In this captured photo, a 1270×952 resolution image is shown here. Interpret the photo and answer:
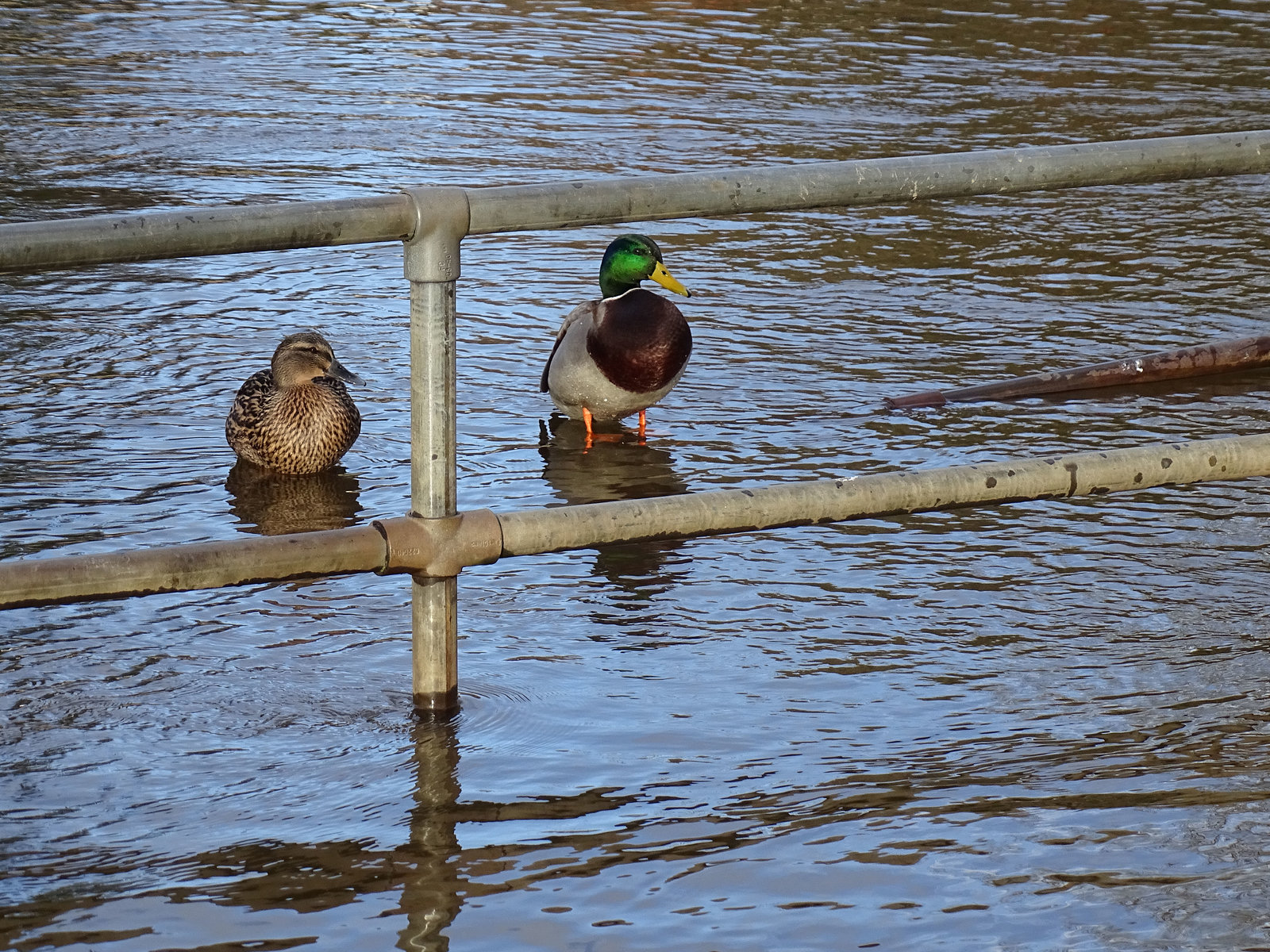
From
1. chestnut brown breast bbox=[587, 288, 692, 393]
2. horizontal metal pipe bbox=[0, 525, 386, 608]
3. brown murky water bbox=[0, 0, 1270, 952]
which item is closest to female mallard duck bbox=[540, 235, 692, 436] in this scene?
chestnut brown breast bbox=[587, 288, 692, 393]

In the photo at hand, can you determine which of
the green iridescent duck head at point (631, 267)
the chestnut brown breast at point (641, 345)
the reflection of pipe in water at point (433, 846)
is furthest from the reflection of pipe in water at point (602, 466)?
the reflection of pipe in water at point (433, 846)

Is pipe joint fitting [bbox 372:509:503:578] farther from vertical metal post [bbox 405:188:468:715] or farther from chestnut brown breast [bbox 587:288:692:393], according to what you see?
chestnut brown breast [bbox 587:288:692:393]

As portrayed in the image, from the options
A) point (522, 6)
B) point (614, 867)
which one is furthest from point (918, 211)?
point (522, 6)

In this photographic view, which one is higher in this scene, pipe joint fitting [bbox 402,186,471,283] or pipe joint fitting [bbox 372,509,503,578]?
A: pipe joint fitting [bbox 402,186,471,283]

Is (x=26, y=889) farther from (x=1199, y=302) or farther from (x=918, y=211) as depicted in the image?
(x=918, y=211)

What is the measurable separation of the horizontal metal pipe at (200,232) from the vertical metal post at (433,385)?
44mm

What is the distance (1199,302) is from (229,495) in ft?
13.8

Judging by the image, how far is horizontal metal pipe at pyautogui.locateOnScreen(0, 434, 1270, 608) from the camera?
2654 mm

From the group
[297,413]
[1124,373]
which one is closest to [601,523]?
[297,413]

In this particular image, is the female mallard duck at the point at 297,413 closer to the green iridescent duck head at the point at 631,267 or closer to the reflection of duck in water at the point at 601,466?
the reflection of duck in water at the point at 601,466

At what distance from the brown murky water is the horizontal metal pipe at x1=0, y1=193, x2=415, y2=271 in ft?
3.01

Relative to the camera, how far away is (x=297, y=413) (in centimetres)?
554

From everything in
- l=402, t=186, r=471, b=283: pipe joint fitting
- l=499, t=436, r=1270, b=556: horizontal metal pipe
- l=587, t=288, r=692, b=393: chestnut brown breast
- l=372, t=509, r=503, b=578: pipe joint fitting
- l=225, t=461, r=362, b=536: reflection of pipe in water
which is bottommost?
l=225, t=461, r=362, b=536: reflection of pipe in water

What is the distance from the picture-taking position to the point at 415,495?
2916 mm
